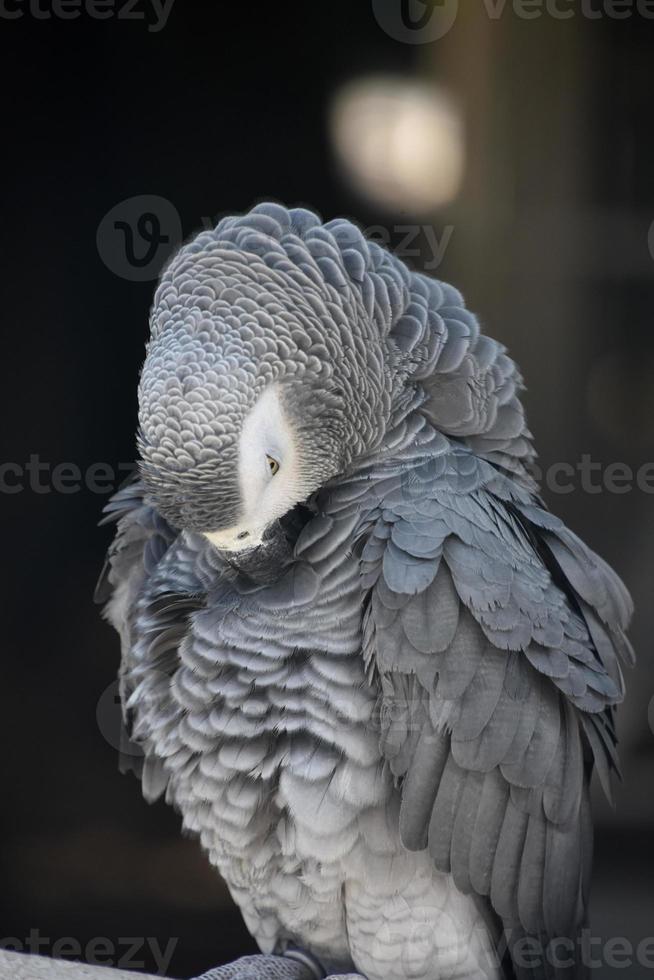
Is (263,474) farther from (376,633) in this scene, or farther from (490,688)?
(490,688)

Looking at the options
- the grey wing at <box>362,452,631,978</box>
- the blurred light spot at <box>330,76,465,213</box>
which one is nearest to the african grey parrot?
the grey wing at <box>362,452,631,978</box>

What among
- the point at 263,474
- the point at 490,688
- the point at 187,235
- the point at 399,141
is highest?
the point at 399,141

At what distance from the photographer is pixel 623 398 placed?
185cm

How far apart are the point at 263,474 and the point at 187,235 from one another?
91cm

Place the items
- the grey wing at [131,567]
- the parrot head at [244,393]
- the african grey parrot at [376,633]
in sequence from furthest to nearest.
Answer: the grey wing at [131,567], the african grey parrot at [376,633], the parrot head at [244,393]

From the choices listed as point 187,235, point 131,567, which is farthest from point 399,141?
point 131,567

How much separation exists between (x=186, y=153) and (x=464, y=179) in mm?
486

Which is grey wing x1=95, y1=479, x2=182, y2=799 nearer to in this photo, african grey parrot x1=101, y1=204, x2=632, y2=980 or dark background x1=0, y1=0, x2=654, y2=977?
african grey parrot x1=101, y1=204, x2=632, y2=980

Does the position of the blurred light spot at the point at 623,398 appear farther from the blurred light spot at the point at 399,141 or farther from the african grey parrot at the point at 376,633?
the african grey parrot at the point at 376,633

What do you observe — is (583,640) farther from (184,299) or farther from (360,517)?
(184,299)

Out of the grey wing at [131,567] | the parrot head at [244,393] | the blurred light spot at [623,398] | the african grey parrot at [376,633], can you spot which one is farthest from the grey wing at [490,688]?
the blurred light spot at [623,398]

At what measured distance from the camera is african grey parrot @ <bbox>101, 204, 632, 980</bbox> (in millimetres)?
1033

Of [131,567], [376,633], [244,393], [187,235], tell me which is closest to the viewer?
[244,393]

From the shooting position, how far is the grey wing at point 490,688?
3.50 feet
